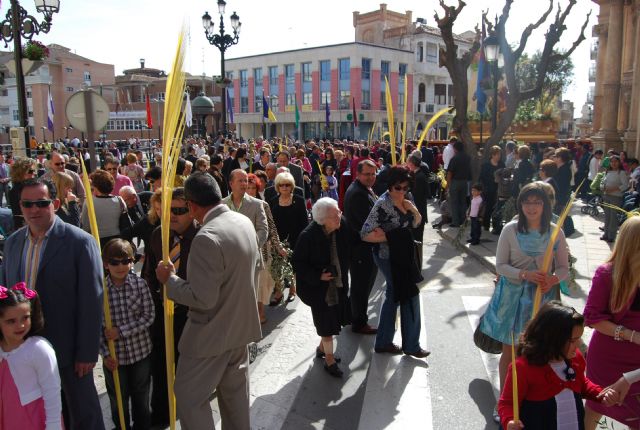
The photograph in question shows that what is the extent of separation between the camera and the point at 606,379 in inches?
129

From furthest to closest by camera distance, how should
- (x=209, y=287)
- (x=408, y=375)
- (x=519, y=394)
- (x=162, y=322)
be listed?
(x=408, y=375) < (x=162, y=322) < (x=209, y=287) < (x=519, y=394)

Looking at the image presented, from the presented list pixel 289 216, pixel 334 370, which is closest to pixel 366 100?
pixel 289 216

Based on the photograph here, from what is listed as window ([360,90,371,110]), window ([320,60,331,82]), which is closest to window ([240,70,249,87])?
window ([320,60,331,82])

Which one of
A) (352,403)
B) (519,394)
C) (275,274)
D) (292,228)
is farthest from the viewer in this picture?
(292,228)

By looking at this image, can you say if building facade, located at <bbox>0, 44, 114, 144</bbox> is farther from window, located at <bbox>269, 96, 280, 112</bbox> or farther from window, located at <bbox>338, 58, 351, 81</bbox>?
window, located at <bbox>338, 58, 351, 81</bbox>

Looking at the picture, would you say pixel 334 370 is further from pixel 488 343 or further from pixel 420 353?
pixel 488 343

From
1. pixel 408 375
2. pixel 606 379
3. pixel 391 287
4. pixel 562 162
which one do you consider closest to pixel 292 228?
pixel 391 287

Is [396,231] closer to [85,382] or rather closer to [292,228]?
[292,228]

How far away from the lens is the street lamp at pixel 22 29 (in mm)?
10469

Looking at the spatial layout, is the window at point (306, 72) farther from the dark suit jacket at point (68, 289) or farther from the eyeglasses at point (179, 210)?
the dark suit jacket at point (68, 289)

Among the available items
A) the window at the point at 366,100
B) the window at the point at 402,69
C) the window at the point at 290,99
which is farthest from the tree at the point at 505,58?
the window at the point at 290,99

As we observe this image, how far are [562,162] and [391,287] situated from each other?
6636mm

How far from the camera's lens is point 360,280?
592cm

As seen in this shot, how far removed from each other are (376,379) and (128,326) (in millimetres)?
2313
